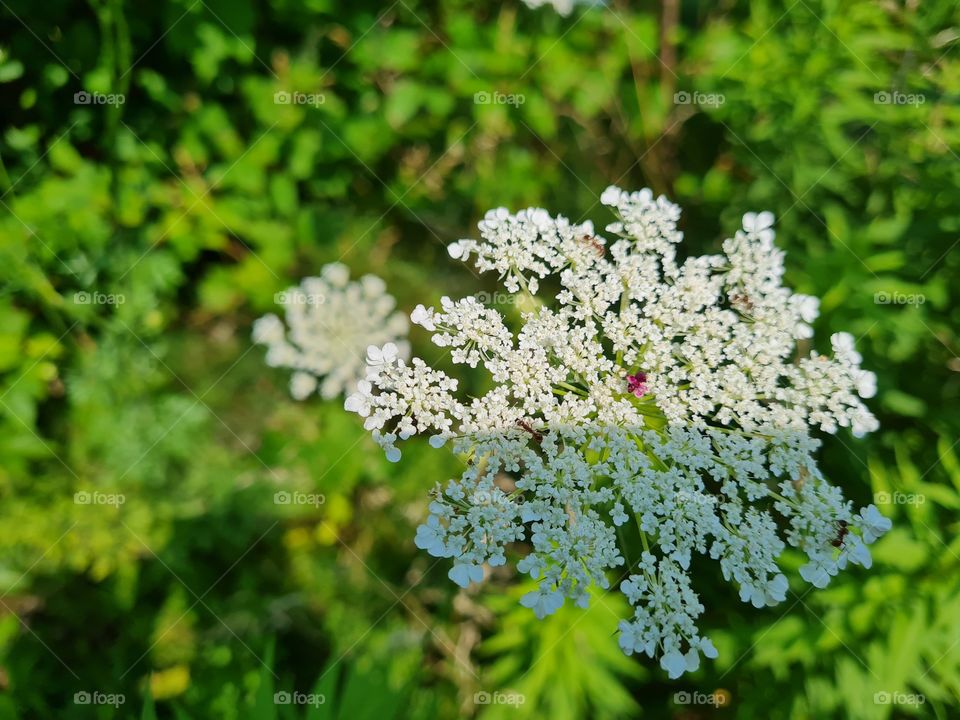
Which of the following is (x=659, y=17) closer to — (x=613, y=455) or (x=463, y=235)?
(x=463, y=235)

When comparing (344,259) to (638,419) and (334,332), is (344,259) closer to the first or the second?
(334,332)

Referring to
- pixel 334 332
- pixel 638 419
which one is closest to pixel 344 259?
pixel 334 332

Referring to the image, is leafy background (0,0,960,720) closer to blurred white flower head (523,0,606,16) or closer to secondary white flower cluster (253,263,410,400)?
blurred white flower head (523,0,606,16)

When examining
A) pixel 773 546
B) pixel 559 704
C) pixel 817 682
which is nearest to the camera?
pixel 773 546

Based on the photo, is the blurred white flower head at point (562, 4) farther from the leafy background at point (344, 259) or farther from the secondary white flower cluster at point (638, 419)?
the secondary white flower cluster at point (638, 419)

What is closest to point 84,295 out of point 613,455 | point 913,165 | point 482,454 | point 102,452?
point 102,452

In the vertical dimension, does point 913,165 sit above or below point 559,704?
above
